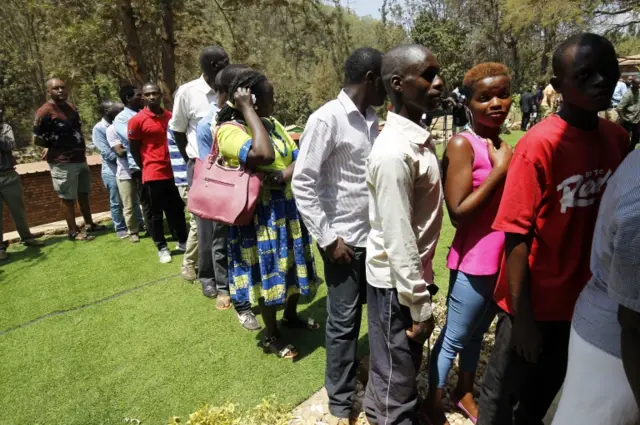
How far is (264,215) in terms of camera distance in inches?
107

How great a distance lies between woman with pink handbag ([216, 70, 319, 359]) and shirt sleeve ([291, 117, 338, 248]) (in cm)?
42

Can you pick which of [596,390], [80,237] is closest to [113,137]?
[80,237]

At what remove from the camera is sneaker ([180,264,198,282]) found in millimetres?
4359

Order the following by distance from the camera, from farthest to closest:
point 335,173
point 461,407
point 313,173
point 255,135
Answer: point 255,135, point 461,407, point 335,173, point 313,173

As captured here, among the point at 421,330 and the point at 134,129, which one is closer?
the point at 421,330

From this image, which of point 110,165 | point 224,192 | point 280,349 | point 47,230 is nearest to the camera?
point 224,192

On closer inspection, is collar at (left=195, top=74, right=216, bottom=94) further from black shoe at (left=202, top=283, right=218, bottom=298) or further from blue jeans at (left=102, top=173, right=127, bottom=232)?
blue jeans at (left=102, top=173, right=127, bottom=232)

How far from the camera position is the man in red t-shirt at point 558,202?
4.99 feet

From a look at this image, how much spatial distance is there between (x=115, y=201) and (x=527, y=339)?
5557mm

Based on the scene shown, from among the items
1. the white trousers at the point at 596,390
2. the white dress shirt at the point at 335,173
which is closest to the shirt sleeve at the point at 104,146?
the white dress shirt at the point at 335,173

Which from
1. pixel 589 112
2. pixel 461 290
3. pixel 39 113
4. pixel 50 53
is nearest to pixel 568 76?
pixel 589 112

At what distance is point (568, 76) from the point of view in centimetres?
155

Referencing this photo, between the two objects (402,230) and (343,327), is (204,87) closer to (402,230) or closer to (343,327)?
(343,327)

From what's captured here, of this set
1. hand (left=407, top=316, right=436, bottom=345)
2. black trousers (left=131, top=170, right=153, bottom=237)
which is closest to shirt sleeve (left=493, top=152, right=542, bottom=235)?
hand (left=407, top=316, right=436, bottom=345)
